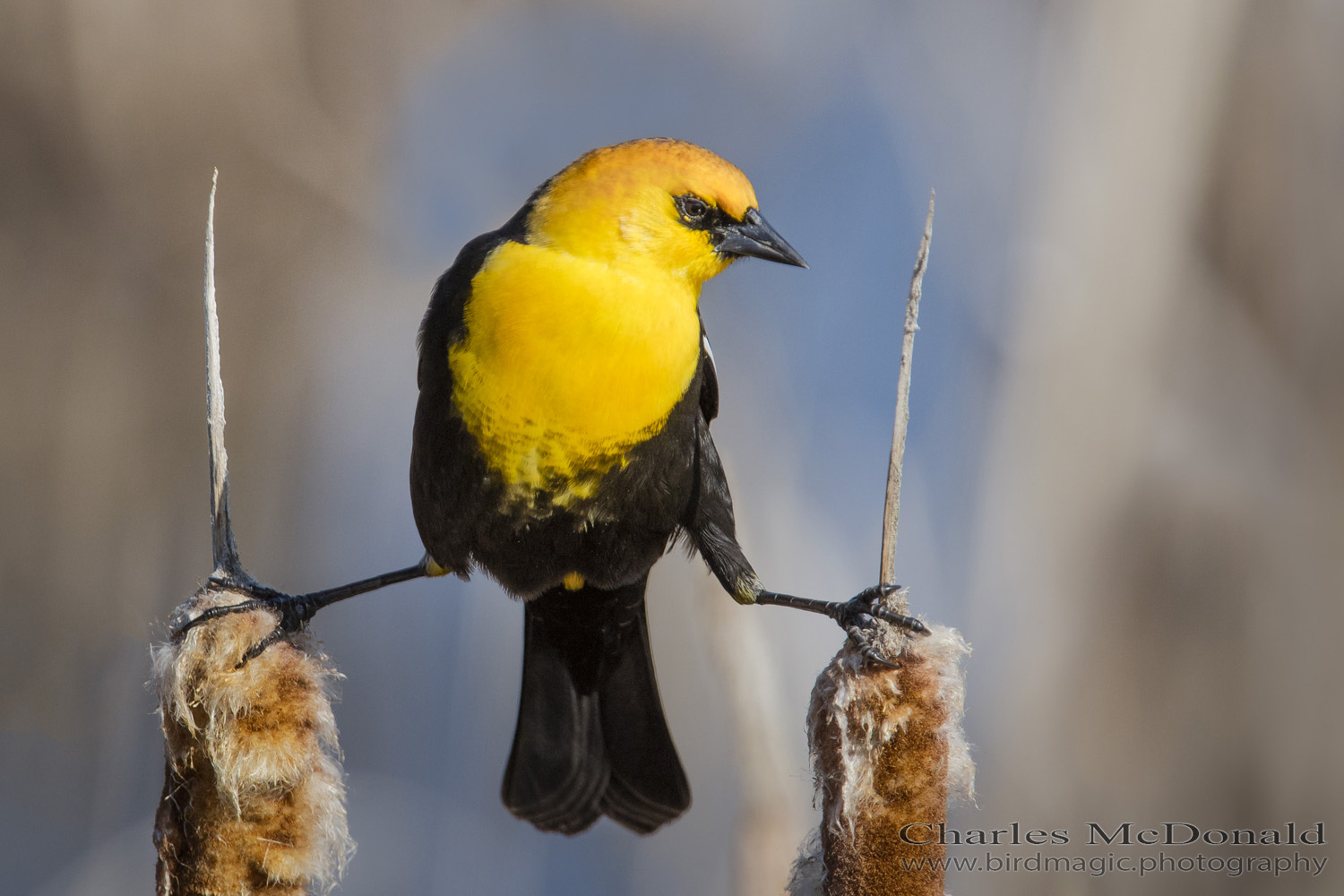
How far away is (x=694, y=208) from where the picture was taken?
2207 mm

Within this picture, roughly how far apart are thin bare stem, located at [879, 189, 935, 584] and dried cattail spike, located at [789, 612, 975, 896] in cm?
14

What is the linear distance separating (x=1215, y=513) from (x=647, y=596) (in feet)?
4.80

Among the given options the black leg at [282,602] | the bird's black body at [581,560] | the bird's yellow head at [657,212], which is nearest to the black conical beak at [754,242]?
the bird's yellow head at [657,212]

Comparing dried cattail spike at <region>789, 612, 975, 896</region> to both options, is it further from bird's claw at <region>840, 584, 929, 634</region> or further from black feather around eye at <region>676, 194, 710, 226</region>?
black feather around eye at <region>676, 194, 710, 226</region>

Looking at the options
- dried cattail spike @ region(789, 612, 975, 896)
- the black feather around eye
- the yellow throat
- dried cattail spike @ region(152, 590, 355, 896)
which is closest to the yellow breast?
the yellow throat

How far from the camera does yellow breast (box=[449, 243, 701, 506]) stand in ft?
6.73

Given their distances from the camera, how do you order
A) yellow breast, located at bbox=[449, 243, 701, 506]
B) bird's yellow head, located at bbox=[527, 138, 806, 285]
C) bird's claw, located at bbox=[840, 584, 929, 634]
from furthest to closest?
bird's yellow head, located at bbox=[527, 138, 806, 285], yellow breast, located at bbox=[449, 243, 701, 506], bird's claw, located at bbox=[840, 584, 929, 634]

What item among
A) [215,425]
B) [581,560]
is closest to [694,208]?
[581,560]

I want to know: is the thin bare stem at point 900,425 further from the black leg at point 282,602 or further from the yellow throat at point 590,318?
the black leg at point 282,602

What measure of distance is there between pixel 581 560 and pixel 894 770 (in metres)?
1.02

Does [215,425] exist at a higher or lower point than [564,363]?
lower

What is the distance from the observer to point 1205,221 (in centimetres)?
274

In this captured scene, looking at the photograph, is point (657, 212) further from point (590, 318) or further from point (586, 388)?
point (586, 388)

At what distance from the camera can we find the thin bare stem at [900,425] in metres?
1.49
